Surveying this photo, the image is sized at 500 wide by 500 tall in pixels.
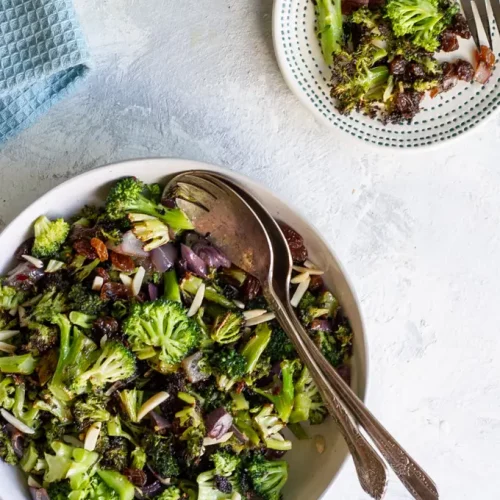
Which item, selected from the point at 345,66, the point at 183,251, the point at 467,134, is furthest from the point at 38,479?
the point at 467,134

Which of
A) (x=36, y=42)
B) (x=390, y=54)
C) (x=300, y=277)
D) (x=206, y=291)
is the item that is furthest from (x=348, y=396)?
(x=36, y=42)

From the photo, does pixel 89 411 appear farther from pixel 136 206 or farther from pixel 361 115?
pixel 361 115

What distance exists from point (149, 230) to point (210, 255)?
20cm

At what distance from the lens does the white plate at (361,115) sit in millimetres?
1986

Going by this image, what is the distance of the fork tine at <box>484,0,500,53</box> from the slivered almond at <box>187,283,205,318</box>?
1226 millimetres

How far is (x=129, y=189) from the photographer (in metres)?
1.79

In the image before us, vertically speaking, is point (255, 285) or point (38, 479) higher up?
point (255, 285)

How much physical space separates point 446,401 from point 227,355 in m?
0.89

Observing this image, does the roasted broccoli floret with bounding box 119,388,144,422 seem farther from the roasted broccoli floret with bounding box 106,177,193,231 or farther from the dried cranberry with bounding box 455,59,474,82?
the dried cranberry with bounding box 455,59,474,82

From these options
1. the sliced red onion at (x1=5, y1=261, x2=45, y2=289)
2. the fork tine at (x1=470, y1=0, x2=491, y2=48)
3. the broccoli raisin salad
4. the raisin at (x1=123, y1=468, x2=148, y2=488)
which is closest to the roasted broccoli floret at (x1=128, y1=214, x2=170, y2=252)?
the broccoli raisin salad

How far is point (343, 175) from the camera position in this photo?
2.09 metres

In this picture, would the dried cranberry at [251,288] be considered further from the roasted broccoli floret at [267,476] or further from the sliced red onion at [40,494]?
the sliced red onion at [40,494]

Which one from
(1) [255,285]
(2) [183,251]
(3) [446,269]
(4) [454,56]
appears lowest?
(3) [446,269]

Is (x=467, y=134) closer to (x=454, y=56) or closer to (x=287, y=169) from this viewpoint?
(x=454, y=56)
